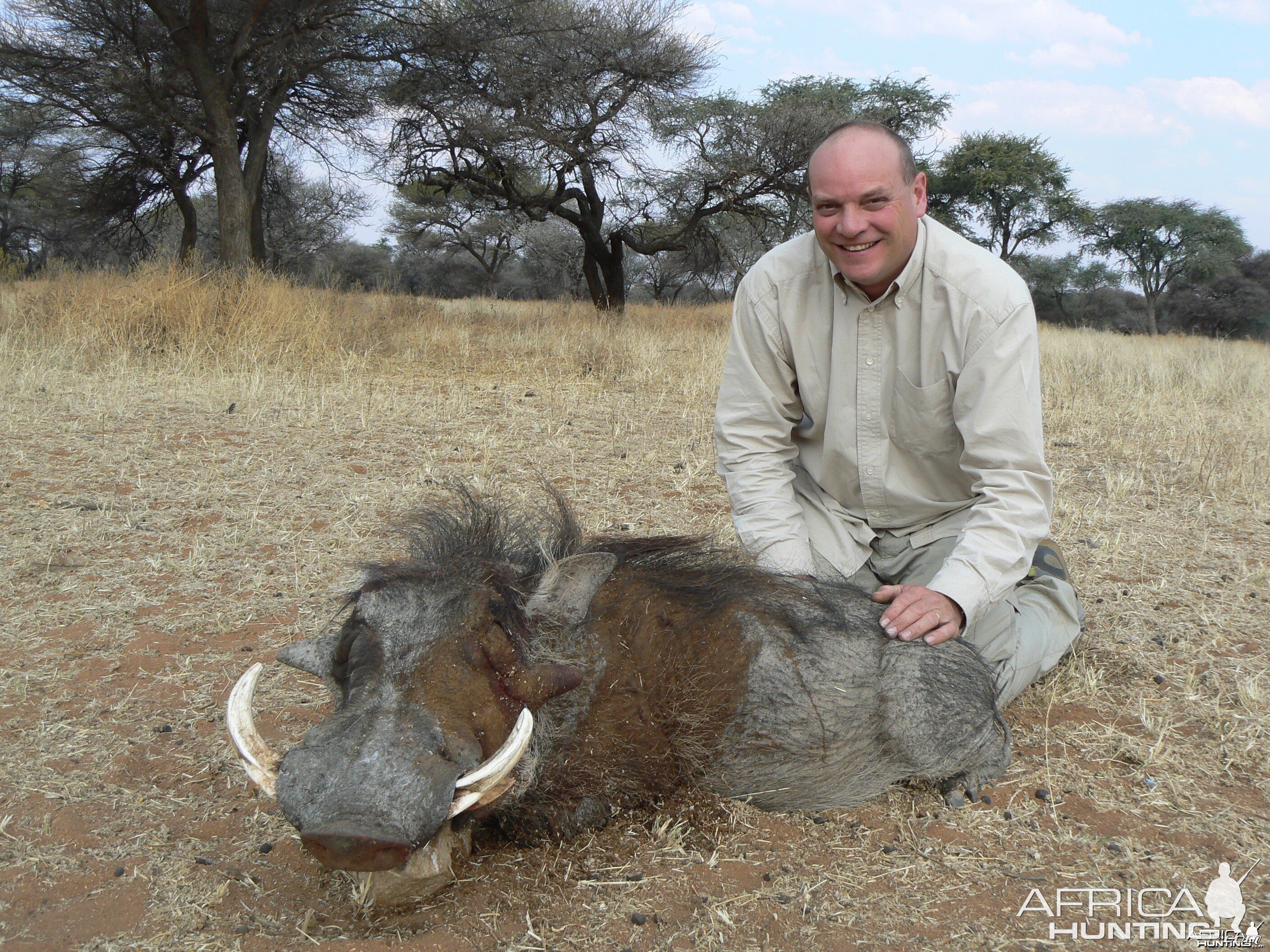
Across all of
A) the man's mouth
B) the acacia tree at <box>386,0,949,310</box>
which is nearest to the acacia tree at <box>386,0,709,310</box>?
the acacia tree at <box>386,0,949,310</box>

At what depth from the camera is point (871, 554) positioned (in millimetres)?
3221

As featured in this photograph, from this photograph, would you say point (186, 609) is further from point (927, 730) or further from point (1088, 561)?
point (1088, 561)

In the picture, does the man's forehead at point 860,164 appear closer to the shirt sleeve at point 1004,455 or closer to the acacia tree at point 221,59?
the shirt sleeve at point 1004,455

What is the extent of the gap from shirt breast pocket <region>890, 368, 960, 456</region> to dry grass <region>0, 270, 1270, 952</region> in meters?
0.88

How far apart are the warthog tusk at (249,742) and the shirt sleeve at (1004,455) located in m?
1.70

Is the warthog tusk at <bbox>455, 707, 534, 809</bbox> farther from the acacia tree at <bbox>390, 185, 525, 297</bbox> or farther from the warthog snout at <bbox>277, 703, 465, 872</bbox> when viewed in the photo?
the acacia tree at <bbox>390, 185, 525, 297</bbox>

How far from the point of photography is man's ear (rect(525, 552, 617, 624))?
2.26 metres

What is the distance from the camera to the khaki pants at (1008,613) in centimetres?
290

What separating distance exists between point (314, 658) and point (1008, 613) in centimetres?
203

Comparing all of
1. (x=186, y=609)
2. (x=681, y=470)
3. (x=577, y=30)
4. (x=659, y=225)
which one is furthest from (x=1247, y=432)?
(x=659, y=225)

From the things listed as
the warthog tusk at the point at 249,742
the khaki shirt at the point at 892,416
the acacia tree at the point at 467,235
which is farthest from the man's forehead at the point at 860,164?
the acacia tree at the point at 467,235

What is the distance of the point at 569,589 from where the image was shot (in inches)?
90.7

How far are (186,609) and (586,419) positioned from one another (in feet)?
11.9

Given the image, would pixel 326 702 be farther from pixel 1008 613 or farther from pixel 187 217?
pixel 187 217
